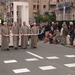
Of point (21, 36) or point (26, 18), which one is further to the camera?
point (26, 18)

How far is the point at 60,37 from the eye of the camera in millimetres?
23875

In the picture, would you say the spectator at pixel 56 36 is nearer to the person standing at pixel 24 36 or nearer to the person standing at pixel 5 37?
the person standing at pixel 24 36

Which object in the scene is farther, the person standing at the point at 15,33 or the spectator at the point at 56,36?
the spectator at the point at 56,36

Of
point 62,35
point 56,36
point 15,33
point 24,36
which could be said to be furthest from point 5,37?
point 56,36

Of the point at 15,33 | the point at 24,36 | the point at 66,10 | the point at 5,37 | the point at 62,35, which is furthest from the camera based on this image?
the point at 66,10

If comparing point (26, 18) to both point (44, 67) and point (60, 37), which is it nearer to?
point (60, 37)

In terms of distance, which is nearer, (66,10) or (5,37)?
(5,37)

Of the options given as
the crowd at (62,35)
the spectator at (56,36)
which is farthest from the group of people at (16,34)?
the spectator at (56,36)

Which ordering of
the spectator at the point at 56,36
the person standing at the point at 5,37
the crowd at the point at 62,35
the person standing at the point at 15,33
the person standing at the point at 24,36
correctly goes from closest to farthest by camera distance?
the person standing at the point at 5,37, the person standing at the point at 15,33, the person standing at the point at 24,36, the crowd at the point at 62,35, the spectator at the point at 56,36

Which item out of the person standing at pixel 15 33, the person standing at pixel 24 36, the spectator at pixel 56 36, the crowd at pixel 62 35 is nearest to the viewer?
the person standing at pixel 15 33

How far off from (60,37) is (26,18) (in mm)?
3734

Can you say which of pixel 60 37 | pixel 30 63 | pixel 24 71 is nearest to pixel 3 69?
pixel 24 71

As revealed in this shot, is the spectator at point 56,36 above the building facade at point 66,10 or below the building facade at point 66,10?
below

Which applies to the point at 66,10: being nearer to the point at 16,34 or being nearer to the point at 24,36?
the point at 24,36
